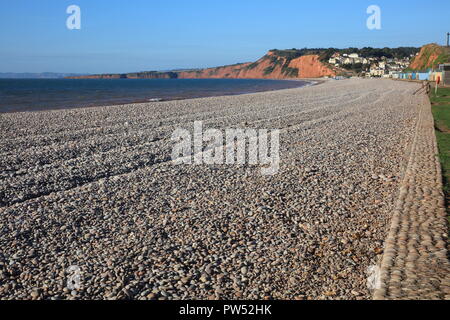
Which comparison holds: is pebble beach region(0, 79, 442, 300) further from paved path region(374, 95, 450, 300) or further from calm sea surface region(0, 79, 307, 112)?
calm sea surface region(0, 79, 307, 112)

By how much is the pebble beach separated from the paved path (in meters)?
0.22

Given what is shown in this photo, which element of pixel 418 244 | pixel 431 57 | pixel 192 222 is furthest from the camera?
pixel 431 57

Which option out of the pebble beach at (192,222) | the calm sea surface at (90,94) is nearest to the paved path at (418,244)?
the pebble beach at (192,222)

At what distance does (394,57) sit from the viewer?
17075 centimetres

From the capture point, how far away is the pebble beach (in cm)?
411

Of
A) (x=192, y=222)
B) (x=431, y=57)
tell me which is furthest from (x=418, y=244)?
(x=431, y=57)

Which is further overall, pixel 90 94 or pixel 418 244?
pixel 90 94

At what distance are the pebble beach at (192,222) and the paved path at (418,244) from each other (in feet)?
0.73

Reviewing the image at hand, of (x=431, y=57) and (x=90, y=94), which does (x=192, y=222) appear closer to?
(x=90, y=94)

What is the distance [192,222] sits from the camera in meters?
5.70

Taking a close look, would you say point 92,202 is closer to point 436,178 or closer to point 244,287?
point 244,287

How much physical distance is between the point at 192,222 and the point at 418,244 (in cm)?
280

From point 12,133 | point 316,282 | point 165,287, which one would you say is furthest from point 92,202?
point 12,133

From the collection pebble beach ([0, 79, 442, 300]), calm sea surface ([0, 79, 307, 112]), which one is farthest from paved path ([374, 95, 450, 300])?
calm sea surface ([0, 79, 307, 112])
